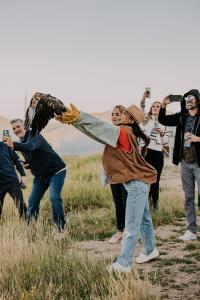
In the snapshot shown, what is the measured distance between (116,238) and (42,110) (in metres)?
2.83

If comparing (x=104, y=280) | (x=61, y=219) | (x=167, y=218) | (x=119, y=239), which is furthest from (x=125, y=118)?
(x=167, y=218)

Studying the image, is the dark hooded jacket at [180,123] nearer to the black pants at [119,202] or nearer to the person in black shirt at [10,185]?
the black pants at [119,202]

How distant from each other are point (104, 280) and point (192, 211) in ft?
9.81

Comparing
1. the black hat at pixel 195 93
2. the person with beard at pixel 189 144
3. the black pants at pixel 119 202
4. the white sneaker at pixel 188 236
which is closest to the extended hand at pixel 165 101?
the person with beard at pixel 189 144

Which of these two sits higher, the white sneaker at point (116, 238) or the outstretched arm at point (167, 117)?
the outstretched arm at point (167, 117)

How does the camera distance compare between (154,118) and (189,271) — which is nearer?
(189,271)

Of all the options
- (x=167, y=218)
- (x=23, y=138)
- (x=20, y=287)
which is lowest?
(x=167, y=218)

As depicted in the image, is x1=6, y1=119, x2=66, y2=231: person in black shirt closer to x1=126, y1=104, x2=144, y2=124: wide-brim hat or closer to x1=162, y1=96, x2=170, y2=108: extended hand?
x1=162, y1=96, x2=170, y2=108: extended hand

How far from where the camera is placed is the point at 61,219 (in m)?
7.25

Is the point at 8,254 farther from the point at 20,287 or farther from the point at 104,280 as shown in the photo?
the point at 104,280

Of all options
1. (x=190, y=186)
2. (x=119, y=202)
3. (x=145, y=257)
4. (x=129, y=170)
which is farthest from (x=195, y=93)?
(x=145, y=257)

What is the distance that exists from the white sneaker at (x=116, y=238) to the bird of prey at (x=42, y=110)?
2.51 metres

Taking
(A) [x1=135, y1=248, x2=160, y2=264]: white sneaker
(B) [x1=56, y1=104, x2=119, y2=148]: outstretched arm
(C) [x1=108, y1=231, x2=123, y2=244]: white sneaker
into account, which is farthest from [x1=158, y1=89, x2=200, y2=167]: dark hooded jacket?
(B) [x1=56, y1=104, x2=119, y2=148]: outstretched arm

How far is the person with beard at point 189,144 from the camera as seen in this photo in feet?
21.5
